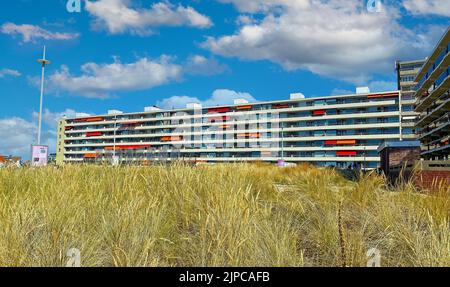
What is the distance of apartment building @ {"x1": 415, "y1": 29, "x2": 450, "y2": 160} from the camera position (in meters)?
48.9

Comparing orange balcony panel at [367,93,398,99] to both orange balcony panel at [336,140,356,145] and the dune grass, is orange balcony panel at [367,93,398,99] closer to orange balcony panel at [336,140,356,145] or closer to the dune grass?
orange balcony panel at [336,140,356,145]

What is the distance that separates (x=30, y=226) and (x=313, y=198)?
4475 mm

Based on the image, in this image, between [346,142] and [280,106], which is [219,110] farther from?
[346,142]

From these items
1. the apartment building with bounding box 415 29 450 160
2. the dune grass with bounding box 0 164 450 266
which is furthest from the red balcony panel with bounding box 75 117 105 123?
the dune grass with bounding box 0 164 450 266

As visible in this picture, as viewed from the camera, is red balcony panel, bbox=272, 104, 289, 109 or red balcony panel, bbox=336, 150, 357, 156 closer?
red balcony panel, bbox=336, 150, 357, 156

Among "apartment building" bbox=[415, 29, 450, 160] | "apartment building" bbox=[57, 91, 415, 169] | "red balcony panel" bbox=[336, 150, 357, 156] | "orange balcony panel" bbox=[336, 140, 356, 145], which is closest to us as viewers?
"apartment building" bbox=[415, 29, 450, 160]

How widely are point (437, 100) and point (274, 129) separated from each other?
1759 inches

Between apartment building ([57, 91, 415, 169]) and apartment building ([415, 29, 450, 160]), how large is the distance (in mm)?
14428

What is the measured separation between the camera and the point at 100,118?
4968 inches

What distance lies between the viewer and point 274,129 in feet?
318

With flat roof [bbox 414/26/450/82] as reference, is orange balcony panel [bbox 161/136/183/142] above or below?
below

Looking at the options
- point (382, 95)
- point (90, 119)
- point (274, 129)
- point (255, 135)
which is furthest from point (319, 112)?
point (90, 119)
